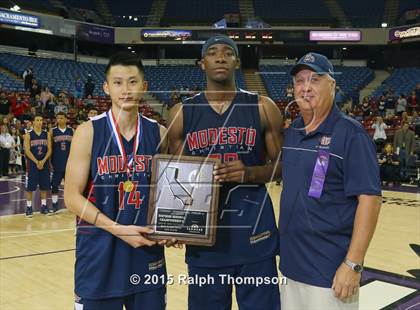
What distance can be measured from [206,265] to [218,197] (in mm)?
369

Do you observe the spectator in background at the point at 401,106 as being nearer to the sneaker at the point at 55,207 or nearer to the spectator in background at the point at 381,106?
the spectator in background at the point at 381,106

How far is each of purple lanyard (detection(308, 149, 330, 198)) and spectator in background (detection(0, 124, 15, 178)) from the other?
11.2 m

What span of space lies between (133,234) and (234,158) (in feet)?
2.17

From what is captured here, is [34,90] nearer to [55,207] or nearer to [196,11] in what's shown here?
[55,207]

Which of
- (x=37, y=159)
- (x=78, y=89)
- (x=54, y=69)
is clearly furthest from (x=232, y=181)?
(x=54, y=69)

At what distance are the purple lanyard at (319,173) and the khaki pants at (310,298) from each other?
1.48ft

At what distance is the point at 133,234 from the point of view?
2133mm

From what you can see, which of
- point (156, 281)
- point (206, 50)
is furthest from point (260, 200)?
point (206, 50)

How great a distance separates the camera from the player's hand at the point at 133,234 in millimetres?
2133

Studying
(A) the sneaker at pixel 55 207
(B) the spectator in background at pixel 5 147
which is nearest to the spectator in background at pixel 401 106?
(A) the sneaker at pixel 55 207

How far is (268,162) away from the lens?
2539mm

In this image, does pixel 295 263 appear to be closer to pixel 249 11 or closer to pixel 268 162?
pixel 268 162

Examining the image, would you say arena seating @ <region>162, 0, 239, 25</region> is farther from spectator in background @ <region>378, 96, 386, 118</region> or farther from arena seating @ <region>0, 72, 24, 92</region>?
spectator in background @ <region>378, 96, 386, 118</region>

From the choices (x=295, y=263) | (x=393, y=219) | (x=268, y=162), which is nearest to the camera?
(x=295, y=263)
